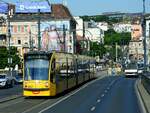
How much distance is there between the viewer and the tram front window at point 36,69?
36938mm

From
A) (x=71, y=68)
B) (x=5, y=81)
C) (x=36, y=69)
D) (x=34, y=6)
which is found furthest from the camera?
(x=34, y=6)

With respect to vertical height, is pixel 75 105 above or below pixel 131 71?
below

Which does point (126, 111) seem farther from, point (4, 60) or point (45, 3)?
point (4, 60)

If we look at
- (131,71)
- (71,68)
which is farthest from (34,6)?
(71,68)

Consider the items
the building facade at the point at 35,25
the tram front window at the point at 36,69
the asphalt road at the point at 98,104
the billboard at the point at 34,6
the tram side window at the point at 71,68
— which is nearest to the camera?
the asphalt road at the point at 98,104

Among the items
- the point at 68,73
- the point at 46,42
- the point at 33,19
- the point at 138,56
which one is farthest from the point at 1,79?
the point at 138,56

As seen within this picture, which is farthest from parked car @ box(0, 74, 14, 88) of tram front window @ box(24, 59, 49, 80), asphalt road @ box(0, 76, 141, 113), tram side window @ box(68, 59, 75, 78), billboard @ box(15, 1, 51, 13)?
billboard @ box(15, 1, 51, 13)

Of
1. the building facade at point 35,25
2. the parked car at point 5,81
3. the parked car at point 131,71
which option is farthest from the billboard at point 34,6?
the building facade at point 35,25

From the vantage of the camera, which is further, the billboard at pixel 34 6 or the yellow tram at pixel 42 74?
the billboard at pixel 34 6

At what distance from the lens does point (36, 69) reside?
37281 mm

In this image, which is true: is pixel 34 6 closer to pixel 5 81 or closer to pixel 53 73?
pixel 5 81

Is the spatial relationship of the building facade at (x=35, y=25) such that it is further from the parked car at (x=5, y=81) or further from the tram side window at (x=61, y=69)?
the tram side window at (x=61, y=69)

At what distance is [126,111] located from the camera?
26125mm

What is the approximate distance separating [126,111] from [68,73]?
18560mm
